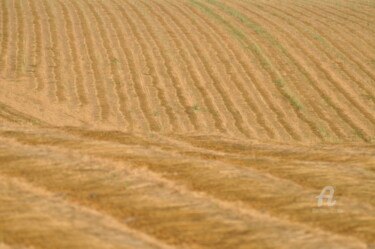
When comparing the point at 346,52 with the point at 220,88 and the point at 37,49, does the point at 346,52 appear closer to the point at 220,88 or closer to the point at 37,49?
the point at 220,88

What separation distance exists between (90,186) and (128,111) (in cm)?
686

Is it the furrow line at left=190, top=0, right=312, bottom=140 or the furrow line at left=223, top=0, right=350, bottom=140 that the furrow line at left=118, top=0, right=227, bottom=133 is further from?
the furrow line at left=223, top=0, right=350, bottom=140

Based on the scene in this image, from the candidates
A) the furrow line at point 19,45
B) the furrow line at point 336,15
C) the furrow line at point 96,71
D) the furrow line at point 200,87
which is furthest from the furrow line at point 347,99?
the furrow line at point 19,45

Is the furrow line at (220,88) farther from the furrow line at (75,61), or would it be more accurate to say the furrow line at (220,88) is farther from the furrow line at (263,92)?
the furrow line at (75,61)

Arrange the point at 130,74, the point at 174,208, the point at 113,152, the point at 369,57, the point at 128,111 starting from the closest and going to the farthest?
1. the point at 174,208
2. the point at 113,152
3. the point at 128,111
4. the point at 130,74
5. the point at 369,57

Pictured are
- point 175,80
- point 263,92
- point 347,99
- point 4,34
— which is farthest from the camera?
point 4,34

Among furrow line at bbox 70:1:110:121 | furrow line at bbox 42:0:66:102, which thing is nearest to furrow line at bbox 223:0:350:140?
furrow line at bbox 70:1:110:121

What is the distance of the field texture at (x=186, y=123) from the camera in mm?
4543

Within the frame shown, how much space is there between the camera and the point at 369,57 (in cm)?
1764

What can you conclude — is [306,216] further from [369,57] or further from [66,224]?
[369,57]

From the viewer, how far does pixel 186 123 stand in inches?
448

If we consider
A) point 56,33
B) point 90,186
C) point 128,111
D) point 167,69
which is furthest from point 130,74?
point 90,186

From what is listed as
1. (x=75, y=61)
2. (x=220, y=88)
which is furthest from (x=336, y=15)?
(x=75, y=61)

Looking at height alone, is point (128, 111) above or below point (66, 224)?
below
